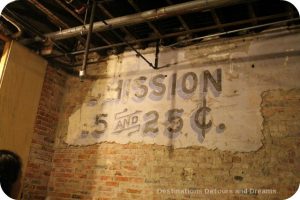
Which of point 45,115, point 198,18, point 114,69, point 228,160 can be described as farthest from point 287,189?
point 45,115

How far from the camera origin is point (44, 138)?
13.7 feet

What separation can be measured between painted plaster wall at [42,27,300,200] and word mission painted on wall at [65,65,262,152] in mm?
20

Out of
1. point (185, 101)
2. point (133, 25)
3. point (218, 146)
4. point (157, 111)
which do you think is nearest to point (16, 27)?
point (133, 25)

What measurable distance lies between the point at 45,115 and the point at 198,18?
2608 mm

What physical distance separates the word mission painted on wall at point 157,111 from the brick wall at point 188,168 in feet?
0.45

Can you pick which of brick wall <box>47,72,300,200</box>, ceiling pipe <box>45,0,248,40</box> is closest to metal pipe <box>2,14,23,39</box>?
ceiling pipe <box>45,0,248,40</box>

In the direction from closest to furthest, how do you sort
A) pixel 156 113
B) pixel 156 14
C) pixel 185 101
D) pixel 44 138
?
pixel 156 14, pixel 185 101, pixel 156 113, pixel 44 138

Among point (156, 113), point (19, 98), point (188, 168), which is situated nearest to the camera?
point (188, 168)

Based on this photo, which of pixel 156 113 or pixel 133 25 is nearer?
pixel 156 113

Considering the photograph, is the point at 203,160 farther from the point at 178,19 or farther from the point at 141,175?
the point at 178,19

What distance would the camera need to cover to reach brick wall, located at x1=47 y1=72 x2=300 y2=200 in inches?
116

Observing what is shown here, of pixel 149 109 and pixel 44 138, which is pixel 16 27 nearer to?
pixel 44 138

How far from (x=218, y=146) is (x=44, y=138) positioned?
253 centimetres

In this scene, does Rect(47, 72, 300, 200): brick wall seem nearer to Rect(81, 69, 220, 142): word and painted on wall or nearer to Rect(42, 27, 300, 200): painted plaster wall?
Rect(42, 27, 300, 200): painted plaster wall
